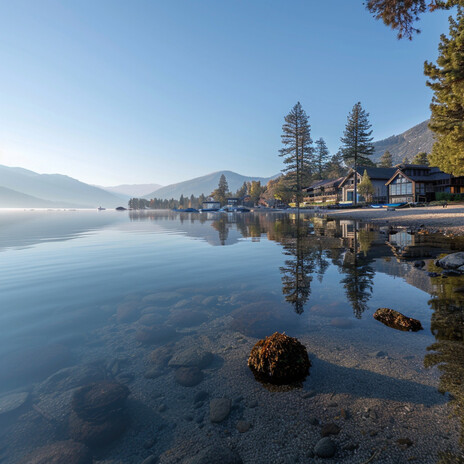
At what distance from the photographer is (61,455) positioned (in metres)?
2.73

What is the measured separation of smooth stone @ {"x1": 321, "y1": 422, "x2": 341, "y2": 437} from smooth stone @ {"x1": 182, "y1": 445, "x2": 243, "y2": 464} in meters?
0.96

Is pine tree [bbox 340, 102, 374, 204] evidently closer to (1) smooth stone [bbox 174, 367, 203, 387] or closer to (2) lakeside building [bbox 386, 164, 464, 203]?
(2) lakeside building [bbox 386, 164, 464, 203]

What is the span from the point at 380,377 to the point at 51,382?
5.04 meters

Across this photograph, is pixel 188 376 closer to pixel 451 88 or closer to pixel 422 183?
pixel 451 88

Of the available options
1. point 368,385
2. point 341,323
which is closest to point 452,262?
point 341,323

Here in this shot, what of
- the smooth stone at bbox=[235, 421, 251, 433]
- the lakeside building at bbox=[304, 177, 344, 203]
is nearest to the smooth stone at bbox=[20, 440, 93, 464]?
the smooth stone at bbox=[235, 421, 251, 433]

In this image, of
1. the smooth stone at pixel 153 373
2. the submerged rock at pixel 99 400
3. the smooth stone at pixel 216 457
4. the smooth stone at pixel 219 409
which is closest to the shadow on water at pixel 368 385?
the smooth stone at pixel 219 409

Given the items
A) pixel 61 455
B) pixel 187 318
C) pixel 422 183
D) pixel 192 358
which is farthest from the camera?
pixel 422 183

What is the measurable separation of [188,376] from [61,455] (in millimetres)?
1701

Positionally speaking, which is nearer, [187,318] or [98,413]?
[98,413]

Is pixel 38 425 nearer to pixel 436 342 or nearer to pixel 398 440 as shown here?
pixel 398 440

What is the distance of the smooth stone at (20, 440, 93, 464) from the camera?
2.66 metres

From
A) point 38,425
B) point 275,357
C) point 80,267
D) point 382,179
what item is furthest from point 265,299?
point 382,179

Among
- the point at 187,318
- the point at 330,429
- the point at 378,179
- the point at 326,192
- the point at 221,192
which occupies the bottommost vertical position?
the point at 187,318
